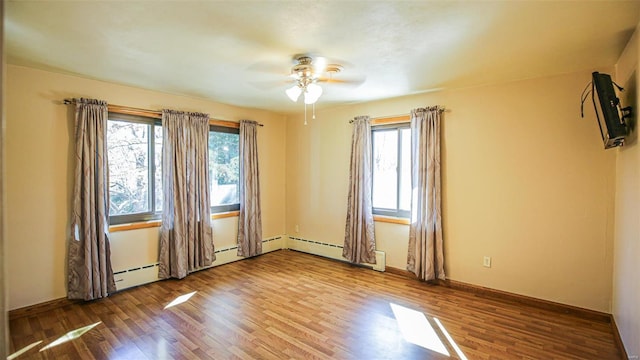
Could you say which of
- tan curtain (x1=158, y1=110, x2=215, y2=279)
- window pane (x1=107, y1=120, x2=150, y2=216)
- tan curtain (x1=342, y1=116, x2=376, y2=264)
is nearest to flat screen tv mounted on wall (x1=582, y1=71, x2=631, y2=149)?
tan curtain (x1=342, y1=116, x2=376, y2=264)

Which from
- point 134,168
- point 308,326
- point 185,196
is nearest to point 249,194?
point 185,196

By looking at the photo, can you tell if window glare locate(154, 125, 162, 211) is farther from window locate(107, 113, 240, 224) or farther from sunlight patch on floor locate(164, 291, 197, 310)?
sunlight patch on floor locate(164, 291, 197, 310)

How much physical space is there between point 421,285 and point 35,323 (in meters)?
4.00

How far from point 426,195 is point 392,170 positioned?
71 cm

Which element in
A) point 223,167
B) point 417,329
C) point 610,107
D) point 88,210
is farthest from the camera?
point 223,167

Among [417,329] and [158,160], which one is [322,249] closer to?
[417,329]

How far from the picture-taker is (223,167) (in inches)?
183

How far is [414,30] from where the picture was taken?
6.85ft

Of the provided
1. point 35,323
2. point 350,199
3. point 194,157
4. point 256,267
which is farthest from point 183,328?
point 350,199

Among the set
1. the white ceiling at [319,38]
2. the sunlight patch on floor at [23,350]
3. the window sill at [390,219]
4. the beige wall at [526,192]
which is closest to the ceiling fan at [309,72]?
the white ceiling at [319,38]

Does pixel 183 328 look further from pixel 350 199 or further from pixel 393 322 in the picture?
pixel 350 199

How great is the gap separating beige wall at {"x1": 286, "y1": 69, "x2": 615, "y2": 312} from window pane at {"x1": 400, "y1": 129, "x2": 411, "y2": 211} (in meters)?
0.30

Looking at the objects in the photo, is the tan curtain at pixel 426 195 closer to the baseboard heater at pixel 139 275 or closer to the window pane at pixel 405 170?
the window pane at pixel 405 170

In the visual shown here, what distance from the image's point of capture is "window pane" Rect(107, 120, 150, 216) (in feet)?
11.7
